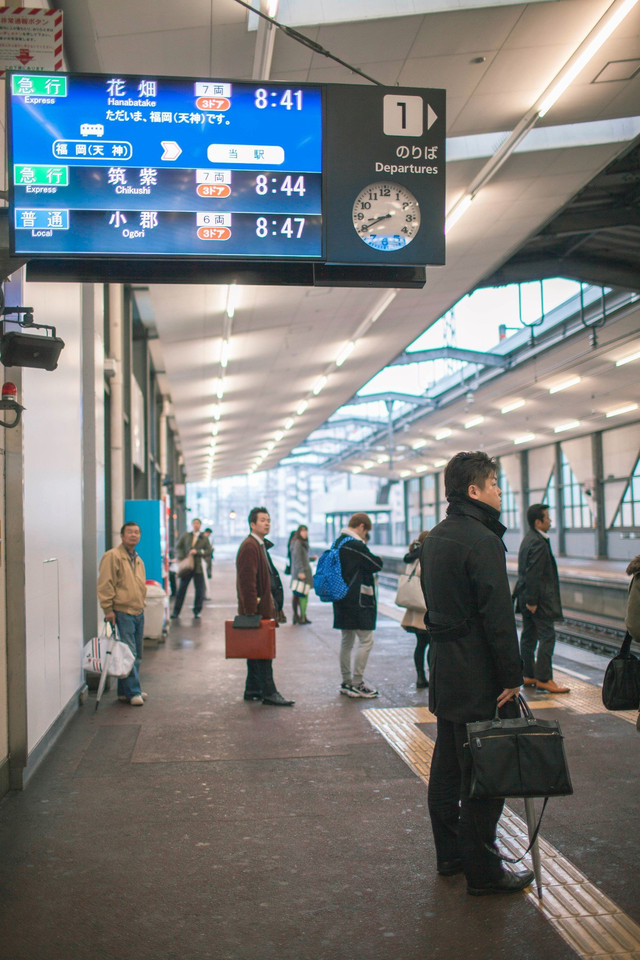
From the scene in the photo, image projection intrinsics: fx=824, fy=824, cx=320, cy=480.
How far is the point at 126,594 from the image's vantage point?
7461mm

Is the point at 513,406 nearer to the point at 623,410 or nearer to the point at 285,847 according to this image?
the point at 623,410

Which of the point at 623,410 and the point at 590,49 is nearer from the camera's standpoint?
the point at 590,49

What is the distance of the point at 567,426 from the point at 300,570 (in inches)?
759

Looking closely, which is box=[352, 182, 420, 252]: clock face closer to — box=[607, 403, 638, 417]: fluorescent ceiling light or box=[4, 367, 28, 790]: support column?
box=[4, 367, 28, 790]: support column

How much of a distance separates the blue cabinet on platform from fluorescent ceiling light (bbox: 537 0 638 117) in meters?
7.22

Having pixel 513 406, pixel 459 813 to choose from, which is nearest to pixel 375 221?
pixel 459 813

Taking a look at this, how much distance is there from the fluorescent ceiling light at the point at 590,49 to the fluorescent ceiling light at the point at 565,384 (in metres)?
15.6

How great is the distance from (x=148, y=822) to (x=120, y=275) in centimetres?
296

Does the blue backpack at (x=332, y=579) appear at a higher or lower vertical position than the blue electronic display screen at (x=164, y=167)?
lower

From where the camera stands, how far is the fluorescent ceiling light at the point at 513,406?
1064 inches

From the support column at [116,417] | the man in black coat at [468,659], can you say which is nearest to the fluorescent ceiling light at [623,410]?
the support column at [116,417]

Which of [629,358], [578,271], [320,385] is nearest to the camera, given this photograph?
[578,271]

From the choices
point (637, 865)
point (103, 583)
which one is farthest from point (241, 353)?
point (637, 865)

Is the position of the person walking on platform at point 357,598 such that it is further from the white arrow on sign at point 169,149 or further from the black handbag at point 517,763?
the black handbag at point 517,763
